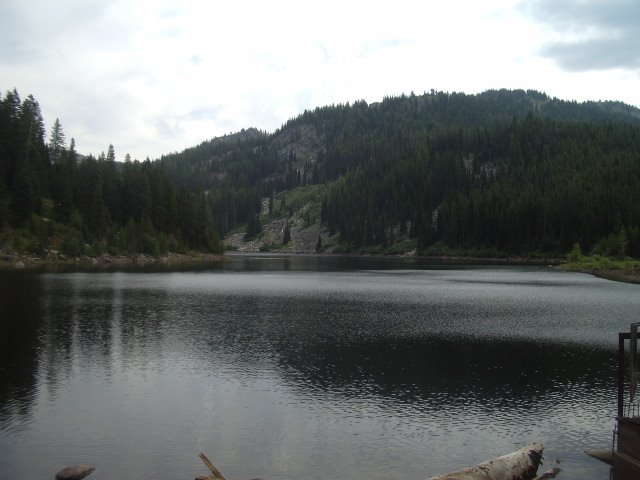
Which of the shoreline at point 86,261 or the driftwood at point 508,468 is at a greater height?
the shoreline at point 86,261

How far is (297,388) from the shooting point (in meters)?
32.6

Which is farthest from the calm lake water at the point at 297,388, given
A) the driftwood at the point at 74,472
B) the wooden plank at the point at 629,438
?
the wooden plank at the point at 629,438

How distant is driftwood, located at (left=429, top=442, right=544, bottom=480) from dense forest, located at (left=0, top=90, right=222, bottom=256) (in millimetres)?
128339

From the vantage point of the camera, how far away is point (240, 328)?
171 ft

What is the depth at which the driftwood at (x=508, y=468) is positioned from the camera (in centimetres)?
1875

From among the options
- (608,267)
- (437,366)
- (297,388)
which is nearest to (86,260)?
(297,388)

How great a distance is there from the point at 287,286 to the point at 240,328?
4554 centimetres

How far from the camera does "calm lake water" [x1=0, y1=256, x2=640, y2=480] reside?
74.7ft

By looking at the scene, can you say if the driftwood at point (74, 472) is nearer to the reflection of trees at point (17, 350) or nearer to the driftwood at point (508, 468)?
the reflection of trees at point (17, 350)

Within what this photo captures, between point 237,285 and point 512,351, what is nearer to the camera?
point 512,351

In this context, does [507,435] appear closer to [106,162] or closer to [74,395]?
[74,395]

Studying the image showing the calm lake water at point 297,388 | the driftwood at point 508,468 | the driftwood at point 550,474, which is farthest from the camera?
the calm lake water at point 297,388

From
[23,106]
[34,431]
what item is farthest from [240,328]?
[23,106]

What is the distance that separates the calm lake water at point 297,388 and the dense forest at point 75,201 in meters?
76.8
